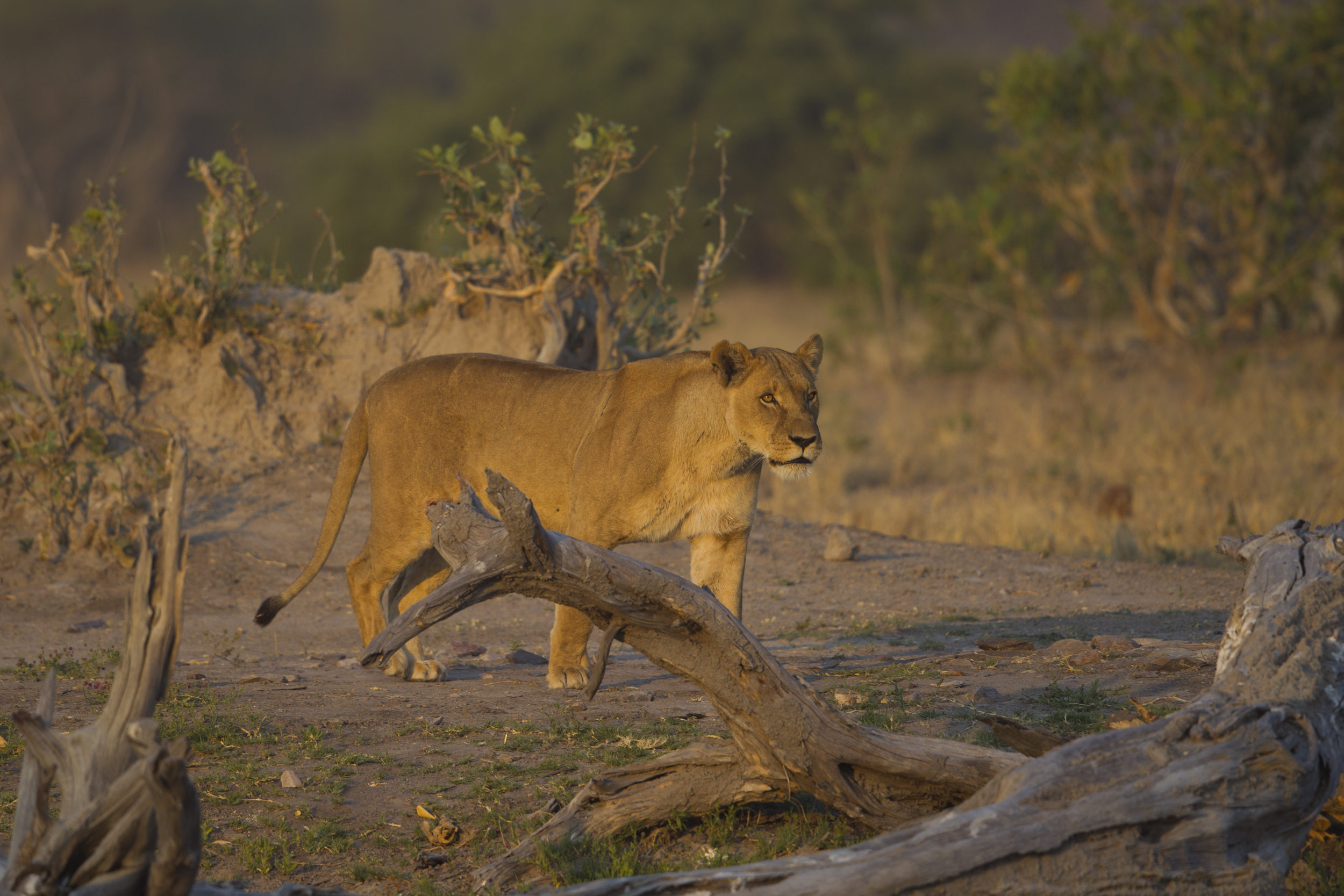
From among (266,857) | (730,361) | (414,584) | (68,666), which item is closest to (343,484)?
(414,584)

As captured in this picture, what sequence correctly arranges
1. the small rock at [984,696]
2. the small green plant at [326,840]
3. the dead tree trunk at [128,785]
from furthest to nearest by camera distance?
the small rock at [984,696]
the small green plant at [326,840]
the dead tree trunk at [128,785]

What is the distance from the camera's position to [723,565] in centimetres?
556

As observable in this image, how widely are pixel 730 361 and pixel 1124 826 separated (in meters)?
2.77

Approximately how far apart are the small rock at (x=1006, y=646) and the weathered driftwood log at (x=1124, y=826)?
8.98ft

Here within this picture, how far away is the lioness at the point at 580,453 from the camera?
17.4ft

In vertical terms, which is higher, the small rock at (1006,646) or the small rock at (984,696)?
the small rock at (1006,646)

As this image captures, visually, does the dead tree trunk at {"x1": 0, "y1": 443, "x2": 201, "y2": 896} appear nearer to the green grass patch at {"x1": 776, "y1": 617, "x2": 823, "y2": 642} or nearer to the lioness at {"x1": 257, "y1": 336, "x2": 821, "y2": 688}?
the lioness at {"x1": 257, "y1": 336, "x2": 821, "y2": 688}

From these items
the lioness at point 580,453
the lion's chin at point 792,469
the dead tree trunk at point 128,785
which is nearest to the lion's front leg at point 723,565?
the lioness at point 580,453

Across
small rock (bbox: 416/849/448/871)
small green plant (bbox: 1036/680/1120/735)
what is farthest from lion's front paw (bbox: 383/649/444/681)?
small green plant (bbox: 1036/680/1120/735)

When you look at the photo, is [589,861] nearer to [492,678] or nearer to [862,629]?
[492,678]

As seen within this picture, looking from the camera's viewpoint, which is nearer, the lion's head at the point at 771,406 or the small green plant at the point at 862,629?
the lion's head at the point at 771,406

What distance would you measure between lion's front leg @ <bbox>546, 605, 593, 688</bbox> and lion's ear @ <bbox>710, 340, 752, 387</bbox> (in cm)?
114

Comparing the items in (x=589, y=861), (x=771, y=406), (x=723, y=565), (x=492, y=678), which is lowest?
(x=589, y=861)

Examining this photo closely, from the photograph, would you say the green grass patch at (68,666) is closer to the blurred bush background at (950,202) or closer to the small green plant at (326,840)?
the small green plant at (326,840)
